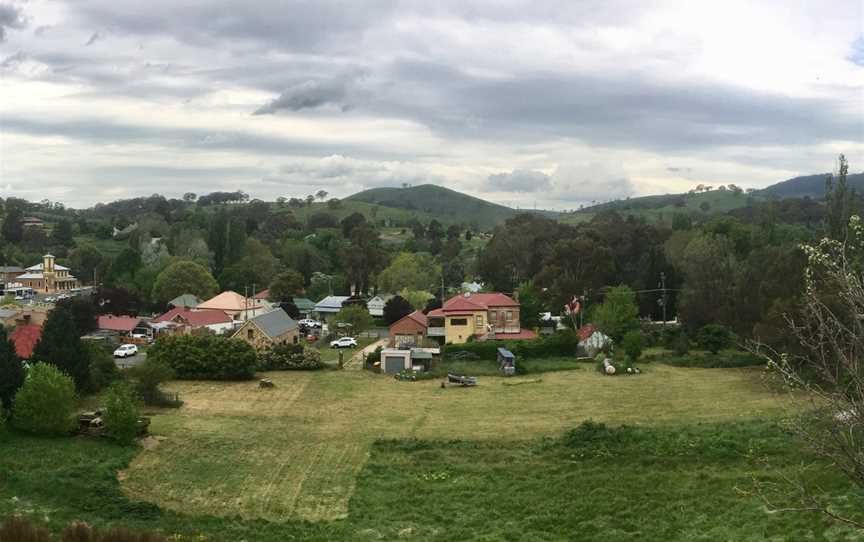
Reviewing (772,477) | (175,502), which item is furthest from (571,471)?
(175,502)

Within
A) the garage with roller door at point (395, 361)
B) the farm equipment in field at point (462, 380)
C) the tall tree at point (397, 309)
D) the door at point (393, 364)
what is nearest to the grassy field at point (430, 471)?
the farm equipment in field at point (462, 380)

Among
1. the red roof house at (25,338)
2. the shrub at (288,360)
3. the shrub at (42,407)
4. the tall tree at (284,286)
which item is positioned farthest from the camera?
the tall tree at (284,286)

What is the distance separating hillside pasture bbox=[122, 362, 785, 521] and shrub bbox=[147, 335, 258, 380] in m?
1.06

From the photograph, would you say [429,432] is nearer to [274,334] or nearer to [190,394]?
[190,394]

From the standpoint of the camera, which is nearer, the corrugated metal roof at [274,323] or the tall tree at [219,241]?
the corrugated metal roof at [274,323]

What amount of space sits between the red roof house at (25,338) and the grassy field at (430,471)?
10540 millimetres

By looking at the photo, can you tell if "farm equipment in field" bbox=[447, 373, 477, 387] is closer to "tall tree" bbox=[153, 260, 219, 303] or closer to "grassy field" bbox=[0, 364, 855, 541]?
"grassy field" bbox=[0, 364, 855, 541]

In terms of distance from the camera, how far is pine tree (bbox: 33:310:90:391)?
29.1 metres

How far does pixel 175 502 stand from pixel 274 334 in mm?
26650

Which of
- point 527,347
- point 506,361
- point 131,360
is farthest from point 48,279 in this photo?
point 506,361

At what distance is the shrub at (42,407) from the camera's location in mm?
22609

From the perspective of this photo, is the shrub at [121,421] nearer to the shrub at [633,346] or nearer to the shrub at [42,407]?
the shrub at [42,407]

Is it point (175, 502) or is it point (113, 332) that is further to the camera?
point (113, 332)

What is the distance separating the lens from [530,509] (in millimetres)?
16953
